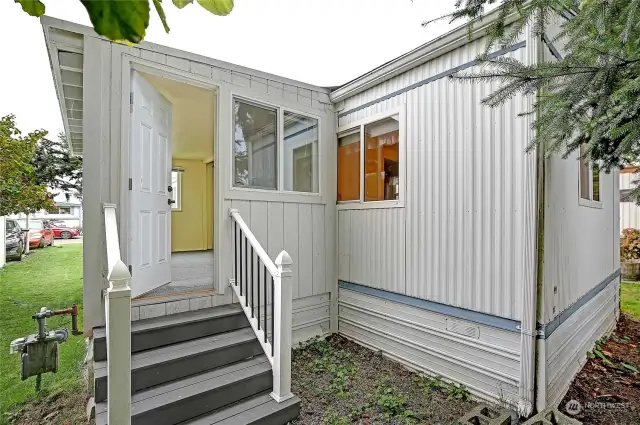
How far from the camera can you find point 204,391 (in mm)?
2447

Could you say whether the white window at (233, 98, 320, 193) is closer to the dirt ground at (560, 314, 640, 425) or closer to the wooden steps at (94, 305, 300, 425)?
the wooden steps at (94, 305, 300, 425)

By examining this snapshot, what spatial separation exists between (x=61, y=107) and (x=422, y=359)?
203 inches

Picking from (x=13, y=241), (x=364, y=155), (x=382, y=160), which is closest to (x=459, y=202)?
(x=382, y=160)

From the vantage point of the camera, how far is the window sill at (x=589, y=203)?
3.65 m

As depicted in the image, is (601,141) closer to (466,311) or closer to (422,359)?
(466,311)

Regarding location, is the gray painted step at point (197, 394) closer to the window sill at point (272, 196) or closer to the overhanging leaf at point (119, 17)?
the window sill at point (272, 196)

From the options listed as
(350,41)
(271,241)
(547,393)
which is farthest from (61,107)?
(547,393)

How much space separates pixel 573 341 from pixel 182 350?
3.76 meters

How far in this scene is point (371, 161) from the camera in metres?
4.16

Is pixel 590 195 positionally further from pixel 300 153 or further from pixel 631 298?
pixel 631 298

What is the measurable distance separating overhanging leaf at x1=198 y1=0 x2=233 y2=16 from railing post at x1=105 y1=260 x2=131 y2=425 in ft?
5.71

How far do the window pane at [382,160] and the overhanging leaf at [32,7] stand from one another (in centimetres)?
353

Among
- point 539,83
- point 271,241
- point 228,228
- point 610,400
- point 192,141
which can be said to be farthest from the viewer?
point 192,141

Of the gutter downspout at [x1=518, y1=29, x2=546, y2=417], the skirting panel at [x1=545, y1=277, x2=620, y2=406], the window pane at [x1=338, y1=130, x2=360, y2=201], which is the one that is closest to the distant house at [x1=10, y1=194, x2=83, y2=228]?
the window pane at [x1=338, y1=130, x2=360, y2=201]
